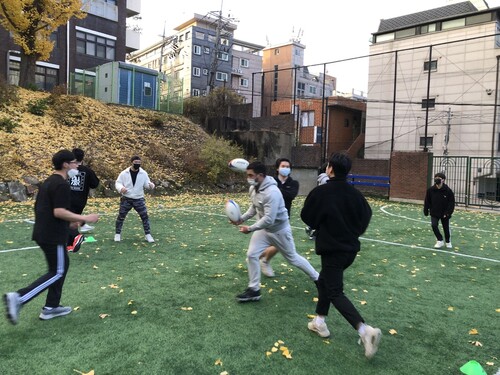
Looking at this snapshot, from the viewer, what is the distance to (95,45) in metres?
33.1

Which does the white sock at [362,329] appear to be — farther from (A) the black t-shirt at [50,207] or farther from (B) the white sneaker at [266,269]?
(A) the black t-shirt at [50,207]

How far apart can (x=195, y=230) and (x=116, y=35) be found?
2986 cm

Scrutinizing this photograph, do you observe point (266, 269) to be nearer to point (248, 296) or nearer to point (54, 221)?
point (248, 296)

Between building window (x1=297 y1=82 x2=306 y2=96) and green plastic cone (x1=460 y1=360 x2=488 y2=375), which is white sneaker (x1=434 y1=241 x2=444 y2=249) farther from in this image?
building window (x1=297 y1=82 x2=306 y2=96)

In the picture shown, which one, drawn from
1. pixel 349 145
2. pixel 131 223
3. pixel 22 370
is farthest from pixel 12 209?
pixel 349 145

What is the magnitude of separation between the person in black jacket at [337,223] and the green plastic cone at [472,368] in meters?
0.93

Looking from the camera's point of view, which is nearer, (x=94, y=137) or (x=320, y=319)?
(x=320, y=319)

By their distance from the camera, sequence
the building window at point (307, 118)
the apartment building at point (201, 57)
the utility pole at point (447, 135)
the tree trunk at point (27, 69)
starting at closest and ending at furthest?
the tree trunk at point (27, 69)
the utility pole at point (447, 135)
the building window at point (307, 118)
the apartment building at point (201, 57)

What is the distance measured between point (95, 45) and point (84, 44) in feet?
3.26

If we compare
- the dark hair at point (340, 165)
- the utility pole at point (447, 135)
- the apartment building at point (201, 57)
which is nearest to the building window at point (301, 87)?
the apartment building at point (201, 57)

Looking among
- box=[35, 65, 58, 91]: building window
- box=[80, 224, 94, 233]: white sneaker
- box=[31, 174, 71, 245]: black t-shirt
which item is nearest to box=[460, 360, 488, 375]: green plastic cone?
box=[31, 174, 71, 245]: black t-shirt

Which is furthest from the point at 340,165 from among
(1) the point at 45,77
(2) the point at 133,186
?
(1) the point at 45,77

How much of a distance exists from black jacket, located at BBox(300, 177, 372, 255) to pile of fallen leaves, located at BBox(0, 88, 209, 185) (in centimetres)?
1412

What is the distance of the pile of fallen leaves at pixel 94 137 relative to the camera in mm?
16422
